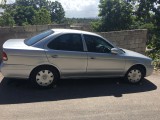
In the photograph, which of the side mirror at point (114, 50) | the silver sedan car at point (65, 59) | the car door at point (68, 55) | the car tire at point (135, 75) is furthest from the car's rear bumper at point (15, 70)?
the car tire at point (135, 75)

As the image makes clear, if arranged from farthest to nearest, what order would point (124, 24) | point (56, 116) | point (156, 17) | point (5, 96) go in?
1. point (124, 24)
2. point (156, 17)
3. point (5, 96)
4. point (56, 116)

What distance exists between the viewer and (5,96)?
22.2ft

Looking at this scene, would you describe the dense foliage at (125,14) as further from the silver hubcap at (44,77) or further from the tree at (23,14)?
the tree at (23,14)

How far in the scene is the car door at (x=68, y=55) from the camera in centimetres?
731

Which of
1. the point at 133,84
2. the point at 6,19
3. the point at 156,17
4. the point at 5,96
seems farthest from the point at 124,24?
the point at 5,96

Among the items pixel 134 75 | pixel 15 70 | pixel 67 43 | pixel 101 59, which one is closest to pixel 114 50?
pixel 101 59

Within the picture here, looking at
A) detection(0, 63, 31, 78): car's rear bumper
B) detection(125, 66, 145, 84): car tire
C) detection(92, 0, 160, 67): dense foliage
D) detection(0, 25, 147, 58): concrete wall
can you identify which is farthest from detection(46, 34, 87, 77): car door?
detection(92, 0, 160, 67): dense foliage

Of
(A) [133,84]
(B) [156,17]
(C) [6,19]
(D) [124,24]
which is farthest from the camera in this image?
(D) [124,24]

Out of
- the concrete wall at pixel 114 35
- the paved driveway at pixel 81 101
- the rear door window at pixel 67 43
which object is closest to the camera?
the paved driveway at pixel 81 101

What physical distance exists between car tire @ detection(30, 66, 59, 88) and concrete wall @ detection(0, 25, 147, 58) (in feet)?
9.38

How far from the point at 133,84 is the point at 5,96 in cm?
362

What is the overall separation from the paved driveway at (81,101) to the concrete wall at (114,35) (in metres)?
2.17

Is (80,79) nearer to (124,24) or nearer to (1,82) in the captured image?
(1,82)

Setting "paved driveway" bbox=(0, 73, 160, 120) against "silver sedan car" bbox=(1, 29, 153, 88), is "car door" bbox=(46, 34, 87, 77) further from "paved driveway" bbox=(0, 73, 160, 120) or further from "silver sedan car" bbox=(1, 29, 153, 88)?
"paved driveway" bbox=(0, 73, 160, 120)
